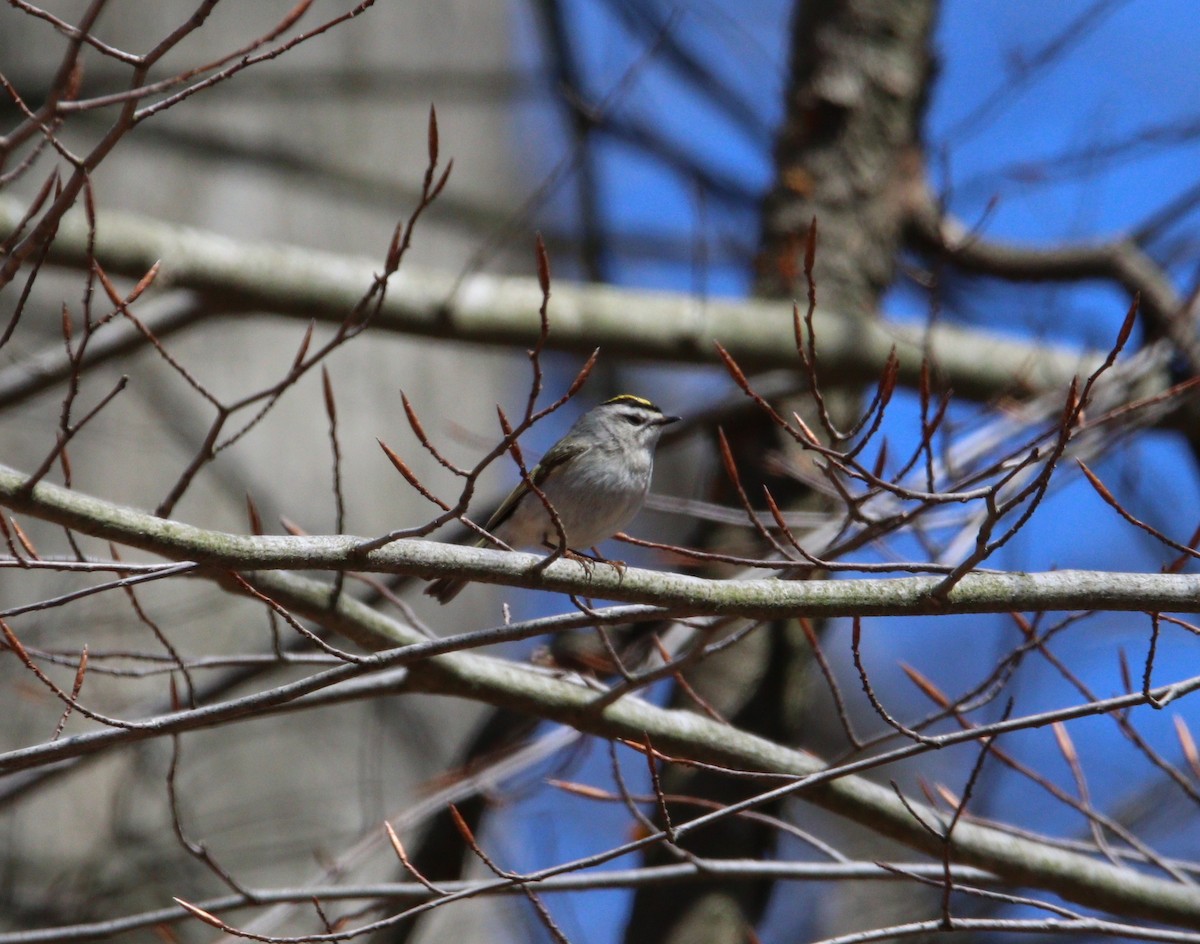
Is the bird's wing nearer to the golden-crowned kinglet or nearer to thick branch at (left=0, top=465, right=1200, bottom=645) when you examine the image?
the golden-crowned kinglet

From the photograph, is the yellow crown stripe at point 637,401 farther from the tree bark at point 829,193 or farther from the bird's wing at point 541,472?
the tree bark at point 829,193

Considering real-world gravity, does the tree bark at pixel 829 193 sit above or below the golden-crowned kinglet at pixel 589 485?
above

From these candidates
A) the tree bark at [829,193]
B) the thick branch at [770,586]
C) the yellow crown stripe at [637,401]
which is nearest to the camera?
the thick branch at [770,586]

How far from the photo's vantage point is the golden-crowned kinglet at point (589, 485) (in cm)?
425

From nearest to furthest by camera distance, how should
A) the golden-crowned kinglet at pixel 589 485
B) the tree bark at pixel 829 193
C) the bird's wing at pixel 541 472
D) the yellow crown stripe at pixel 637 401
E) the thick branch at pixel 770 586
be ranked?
the thick branch at pixel 770 586 < the golden-crowned kinglet at pixel 589 485 < the bird's wing at pixel 541 472 < the yellow crown stripe at pixel 637 401 < the tree bark at pixel 829 193

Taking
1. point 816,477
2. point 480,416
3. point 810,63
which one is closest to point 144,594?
point 480,416

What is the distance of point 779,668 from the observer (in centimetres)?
522

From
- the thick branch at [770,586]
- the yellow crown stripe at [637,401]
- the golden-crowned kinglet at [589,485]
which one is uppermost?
the yellow crown stripe at [637,401]

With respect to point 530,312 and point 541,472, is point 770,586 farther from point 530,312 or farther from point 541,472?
point 530,312

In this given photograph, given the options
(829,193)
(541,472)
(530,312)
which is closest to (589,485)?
(541,472)

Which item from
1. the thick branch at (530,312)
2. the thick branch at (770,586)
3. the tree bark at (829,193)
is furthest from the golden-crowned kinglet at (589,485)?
the thick branch at (770,586)

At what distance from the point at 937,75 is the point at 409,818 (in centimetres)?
494

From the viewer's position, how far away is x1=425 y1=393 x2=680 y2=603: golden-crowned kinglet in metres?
4.25

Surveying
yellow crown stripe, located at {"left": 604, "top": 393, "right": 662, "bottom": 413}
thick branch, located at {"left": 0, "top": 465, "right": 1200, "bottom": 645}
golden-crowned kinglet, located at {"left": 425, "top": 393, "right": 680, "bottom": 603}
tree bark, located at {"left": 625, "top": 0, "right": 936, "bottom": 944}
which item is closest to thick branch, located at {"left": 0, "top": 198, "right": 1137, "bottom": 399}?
yellow crown stripe, located at {"left": 604, "top": 393, "right": 662, "bottom": 413}
